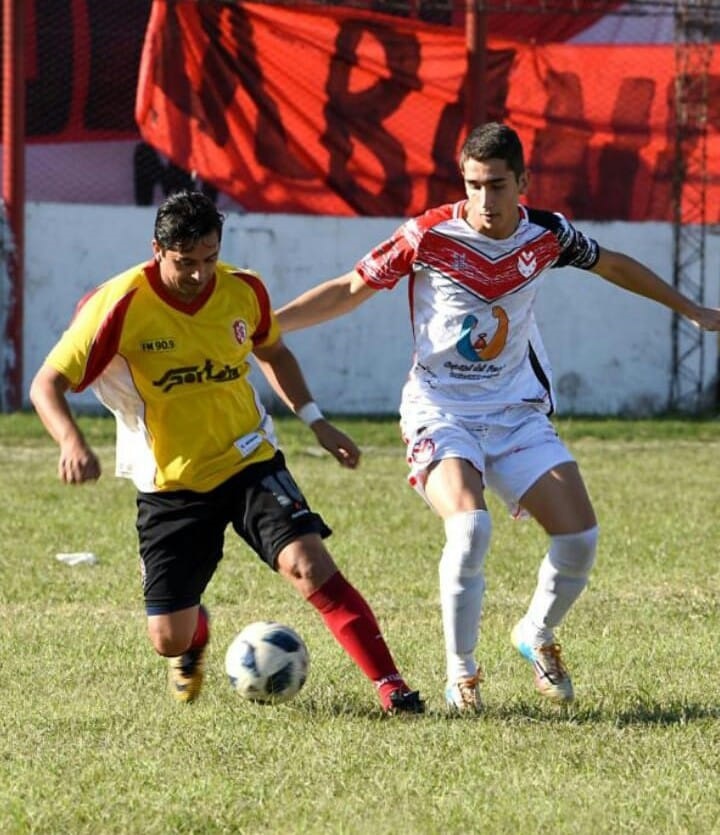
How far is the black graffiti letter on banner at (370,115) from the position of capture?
57.0 ft

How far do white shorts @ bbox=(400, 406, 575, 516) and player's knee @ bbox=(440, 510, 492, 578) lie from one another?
9.5 inches

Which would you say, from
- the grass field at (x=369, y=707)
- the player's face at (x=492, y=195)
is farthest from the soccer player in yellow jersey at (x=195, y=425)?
the player's face at (x=492, y=195)

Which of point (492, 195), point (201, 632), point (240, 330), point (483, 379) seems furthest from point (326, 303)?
point (201, 632)

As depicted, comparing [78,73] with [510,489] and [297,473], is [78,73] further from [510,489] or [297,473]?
[510,489]

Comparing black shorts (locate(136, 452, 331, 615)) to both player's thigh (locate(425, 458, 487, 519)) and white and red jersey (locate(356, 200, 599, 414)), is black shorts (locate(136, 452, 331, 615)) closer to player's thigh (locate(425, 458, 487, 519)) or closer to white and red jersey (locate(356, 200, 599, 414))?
player's thigh (locate(425, 458, 487, 519))

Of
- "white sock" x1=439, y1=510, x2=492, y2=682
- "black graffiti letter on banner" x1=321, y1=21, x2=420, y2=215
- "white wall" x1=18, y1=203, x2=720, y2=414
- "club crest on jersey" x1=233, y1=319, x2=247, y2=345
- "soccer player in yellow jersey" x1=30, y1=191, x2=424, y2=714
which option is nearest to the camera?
"soccer player in yellow jersey" x1=30, y1=191, x2=424, y2=714

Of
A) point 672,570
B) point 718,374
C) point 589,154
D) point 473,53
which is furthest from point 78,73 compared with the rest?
point 672,570

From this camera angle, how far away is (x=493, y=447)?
629 cm

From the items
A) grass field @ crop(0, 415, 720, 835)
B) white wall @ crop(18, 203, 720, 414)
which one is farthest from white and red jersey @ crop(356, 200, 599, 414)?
white wall @ crop(18, 203, 720, 414)

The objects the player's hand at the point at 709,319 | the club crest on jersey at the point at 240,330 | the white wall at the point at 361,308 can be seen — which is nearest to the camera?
the club crest on jersey at the point at 240,330

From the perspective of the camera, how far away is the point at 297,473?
12.9m

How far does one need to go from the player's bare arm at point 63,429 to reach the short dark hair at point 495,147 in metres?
1.55

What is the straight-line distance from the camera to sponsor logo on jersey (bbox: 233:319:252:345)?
6.16 meters

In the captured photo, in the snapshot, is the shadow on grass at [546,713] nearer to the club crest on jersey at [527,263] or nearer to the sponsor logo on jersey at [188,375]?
the sponsor logo on jersey at [188,375]
